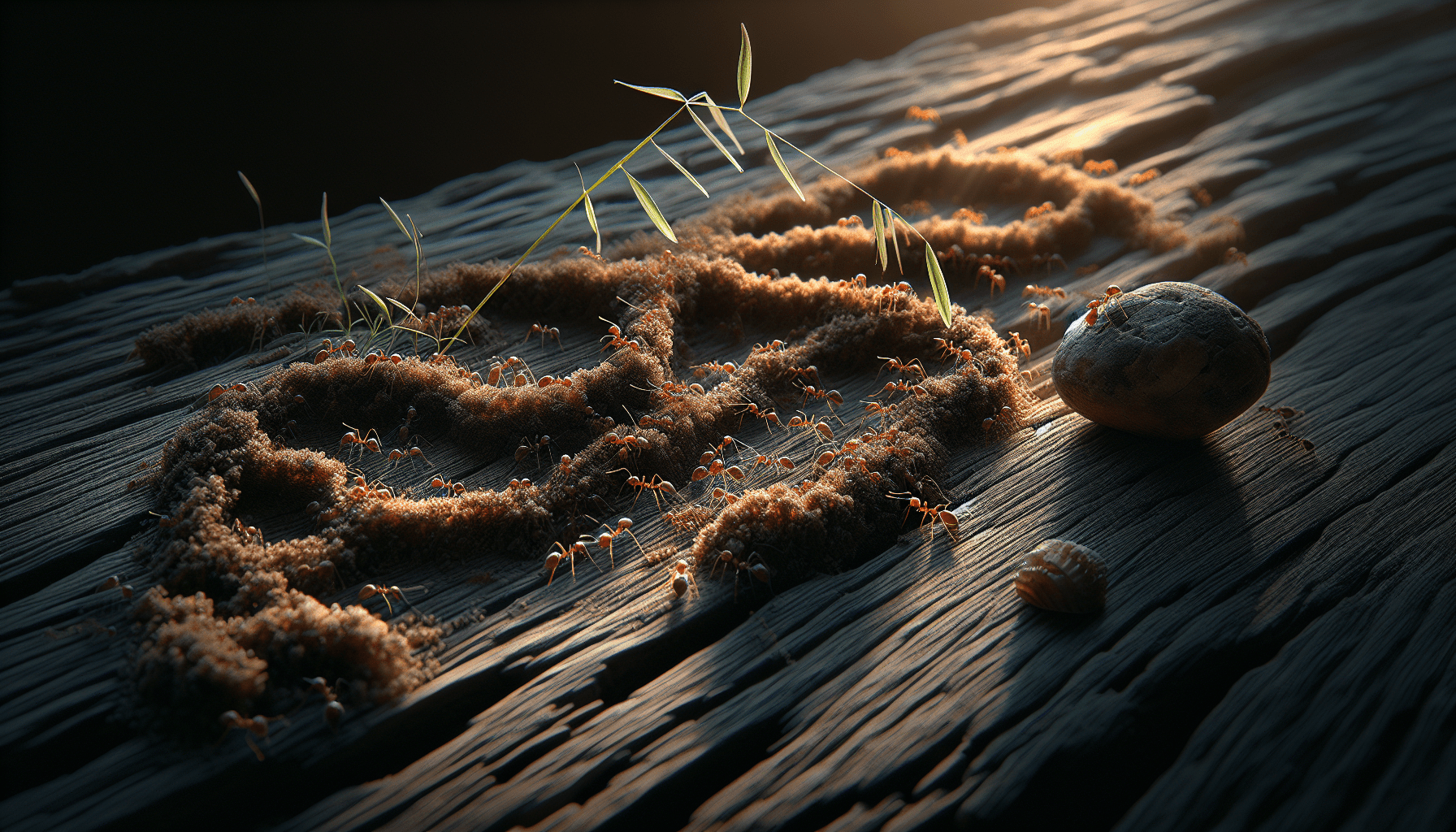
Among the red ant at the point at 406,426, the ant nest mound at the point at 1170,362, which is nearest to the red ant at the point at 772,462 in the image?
the ant nest mound at the point at 1170,362

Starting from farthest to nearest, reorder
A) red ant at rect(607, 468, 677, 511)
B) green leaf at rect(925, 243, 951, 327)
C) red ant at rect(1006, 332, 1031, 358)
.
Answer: red ant at rect(1006, 332, 1031, 358), red ant at rect(607, 468, 677, 511), green leaf at rect(925, 243, 951, 327)

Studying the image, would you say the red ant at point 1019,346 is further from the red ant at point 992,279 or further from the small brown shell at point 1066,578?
the small brown shell at point 1066,578

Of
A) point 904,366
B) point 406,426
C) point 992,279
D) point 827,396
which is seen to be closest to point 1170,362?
point 904,366

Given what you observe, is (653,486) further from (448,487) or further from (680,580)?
(448,487)

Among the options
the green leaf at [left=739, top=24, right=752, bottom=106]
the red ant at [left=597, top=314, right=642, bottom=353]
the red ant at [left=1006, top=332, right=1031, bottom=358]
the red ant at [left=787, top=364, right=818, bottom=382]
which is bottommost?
the red ant at [left=1006, top=332, right=1031, bottom=358]

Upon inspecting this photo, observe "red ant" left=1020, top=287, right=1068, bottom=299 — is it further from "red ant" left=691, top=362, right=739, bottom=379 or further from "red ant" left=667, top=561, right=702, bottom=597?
"red ant" left=667, top=561, right=702, bottom=597

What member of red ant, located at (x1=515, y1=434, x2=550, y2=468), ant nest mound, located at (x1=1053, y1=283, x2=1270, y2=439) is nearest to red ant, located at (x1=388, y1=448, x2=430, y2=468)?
red ant, located at (x1=515, y1=434, x2=550, y2=468)

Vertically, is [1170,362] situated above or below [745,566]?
above
